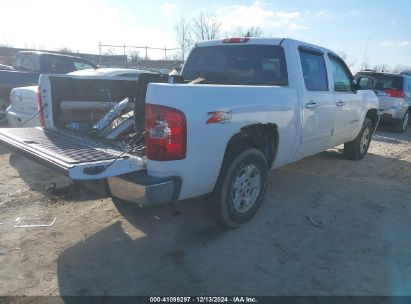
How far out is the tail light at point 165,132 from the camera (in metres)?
2.86

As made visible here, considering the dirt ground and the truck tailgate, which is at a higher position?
the truck tailgate

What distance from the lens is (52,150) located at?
Answer: 10.5ft

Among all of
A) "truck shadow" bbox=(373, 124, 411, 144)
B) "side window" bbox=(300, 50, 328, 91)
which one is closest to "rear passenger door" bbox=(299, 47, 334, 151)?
"side window" bbox=(300, 50, 328, 91)

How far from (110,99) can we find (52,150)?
5.95ft

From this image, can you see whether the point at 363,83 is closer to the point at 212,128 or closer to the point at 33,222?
the point at 212,128

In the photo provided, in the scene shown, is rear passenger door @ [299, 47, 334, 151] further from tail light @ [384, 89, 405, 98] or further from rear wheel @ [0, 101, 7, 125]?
rear wheel @ [0, 101, 7, 125]

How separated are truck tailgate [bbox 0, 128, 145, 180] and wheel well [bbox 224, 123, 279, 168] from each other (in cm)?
103

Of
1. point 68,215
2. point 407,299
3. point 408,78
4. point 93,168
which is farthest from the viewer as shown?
point 408,78

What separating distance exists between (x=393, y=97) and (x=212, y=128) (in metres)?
9.58

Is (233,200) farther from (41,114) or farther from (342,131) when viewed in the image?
(342,131)

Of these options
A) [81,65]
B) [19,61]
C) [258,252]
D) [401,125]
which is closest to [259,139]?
[258,252]

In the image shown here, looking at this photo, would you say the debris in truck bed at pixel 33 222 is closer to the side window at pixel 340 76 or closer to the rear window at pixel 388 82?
the side window at pixel 340 76

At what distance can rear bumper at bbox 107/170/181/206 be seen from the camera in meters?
2.84

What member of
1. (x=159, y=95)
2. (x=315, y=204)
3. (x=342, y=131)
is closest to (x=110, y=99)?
(x=159, y=95)
